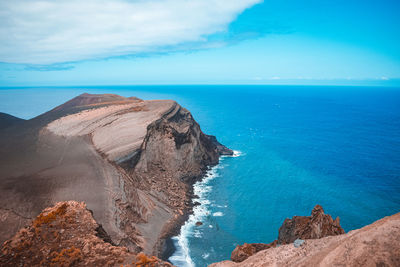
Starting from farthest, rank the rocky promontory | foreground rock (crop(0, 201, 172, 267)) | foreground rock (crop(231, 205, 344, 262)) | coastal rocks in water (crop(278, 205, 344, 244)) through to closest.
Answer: coastal rocks in water (crop(278, 205, 344, 244))
foreground rock (crop(231, 205, 344, 262))
foreground rock (crop(0, 201, 172, 267))
the rocky promontory

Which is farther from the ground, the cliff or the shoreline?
the cliff

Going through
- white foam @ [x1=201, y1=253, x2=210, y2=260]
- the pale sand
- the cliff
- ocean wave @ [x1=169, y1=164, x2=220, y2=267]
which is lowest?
white foam @ [x1=201, y1=253, x2=210, y2=260]

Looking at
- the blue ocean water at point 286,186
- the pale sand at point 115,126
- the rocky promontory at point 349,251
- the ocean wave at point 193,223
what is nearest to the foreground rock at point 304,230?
the rocky promontory at point 349,251

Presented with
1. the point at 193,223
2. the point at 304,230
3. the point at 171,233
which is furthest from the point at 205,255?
the point at 304,230

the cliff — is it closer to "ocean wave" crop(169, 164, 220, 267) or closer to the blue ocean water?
"ocean wave" crop(169, 164, 220, 267)

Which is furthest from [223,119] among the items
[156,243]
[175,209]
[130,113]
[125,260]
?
[125,260]

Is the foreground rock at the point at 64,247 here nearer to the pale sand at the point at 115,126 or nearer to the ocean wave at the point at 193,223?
the ocean wave at the point at 193,223

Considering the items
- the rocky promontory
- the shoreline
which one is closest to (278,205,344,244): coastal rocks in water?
the rocky promontory

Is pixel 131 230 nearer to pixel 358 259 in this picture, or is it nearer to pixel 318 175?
pixel 358 259
